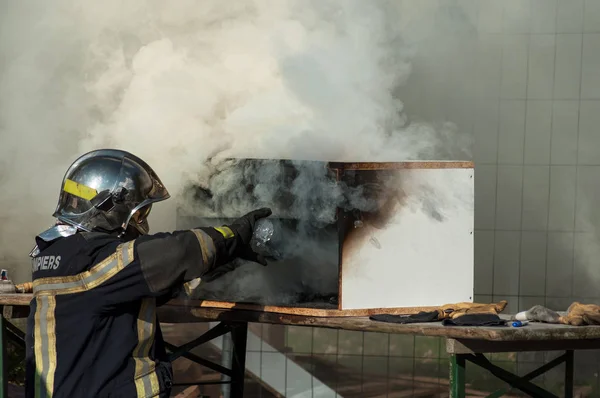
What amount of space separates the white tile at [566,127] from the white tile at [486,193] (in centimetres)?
60

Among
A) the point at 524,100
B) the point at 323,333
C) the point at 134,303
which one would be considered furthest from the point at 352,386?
the point at 134,303

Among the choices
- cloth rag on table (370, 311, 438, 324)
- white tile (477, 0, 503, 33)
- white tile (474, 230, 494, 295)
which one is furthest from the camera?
white tile (474, 230, 494, 295)

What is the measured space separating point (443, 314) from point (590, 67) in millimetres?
4246

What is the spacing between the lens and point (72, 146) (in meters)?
6.22

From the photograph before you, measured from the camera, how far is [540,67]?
802 centimetres

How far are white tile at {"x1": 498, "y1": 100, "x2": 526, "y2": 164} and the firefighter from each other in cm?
475

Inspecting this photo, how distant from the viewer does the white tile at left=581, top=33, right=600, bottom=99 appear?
26.0 feet

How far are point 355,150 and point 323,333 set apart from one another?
3405 mm

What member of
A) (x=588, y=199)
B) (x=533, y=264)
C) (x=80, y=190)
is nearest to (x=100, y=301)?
(x=80, y=190)

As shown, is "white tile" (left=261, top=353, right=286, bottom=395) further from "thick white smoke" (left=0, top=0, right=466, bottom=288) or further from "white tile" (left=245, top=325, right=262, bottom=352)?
"thick white smoke" (left=0, top=0, right=466, bottom=288)

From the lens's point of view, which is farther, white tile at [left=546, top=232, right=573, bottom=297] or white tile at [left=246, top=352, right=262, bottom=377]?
white tile at [left=246, top=352, right=262, bottom=377]

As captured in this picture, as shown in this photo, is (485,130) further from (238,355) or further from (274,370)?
(238,355)

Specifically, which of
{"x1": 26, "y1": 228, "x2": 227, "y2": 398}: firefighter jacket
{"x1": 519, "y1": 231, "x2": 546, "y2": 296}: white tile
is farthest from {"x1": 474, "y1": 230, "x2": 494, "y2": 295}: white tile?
{"x1": 26, "y1": 228, "x2": 227, "y2": 398}: firefighter jacket

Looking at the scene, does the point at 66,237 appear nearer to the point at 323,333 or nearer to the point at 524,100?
the point at 323,333
